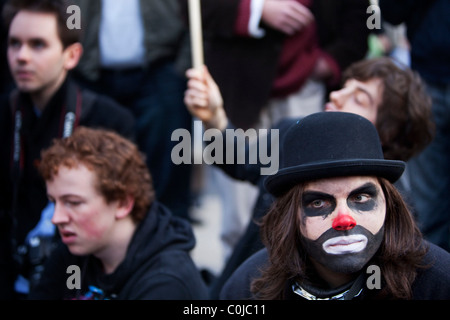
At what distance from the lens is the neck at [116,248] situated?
8.77 ft

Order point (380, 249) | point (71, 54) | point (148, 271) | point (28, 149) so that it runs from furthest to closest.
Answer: point (71, 54), point (28, 149), point (148, 271), point (380, 249)

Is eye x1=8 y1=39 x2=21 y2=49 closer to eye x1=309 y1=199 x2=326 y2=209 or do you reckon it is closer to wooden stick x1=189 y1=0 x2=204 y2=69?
wooden stick x1=189 y1=0 x2=204 y2=69

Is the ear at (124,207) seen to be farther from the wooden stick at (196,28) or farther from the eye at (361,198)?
the eye at (361,198)

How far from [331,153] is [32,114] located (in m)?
1.97

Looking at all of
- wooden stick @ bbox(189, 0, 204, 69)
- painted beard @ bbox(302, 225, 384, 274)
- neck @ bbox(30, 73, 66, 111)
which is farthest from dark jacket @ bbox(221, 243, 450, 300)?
neck @ bbox(30, 73, 66, 111)

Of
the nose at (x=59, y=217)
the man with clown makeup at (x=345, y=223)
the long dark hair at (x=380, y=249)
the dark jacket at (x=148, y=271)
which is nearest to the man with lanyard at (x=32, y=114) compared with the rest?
the dark jacket at (x=148, y=271)

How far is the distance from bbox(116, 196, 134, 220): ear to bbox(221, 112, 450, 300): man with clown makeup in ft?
2.60

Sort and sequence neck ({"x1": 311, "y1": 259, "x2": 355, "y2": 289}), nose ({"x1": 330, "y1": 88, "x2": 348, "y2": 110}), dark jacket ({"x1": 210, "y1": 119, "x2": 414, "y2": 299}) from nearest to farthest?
neck ({"x1": 311, "y1": 259, "x2": 355, "y2": 289})
dark jacket ({"x1": 210, "y1": 119, "x2": 414, "y2": 299})
nose ({"x1": 330, "y1": 88, "x2": 348, "y2": 110})

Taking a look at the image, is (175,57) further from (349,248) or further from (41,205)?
(349,248)

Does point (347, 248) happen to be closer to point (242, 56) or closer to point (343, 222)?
point (343, 222)

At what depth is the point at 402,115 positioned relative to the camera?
9.34 feet

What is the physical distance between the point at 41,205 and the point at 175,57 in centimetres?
140

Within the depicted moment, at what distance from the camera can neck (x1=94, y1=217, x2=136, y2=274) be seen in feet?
8.77

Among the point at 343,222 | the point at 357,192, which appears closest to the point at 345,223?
the point at 343,222
